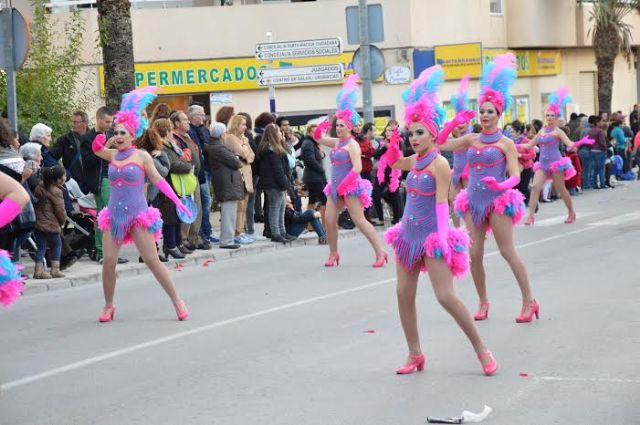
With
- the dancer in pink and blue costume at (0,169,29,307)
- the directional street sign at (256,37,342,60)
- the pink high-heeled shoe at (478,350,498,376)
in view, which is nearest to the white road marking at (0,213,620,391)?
the dancer in pink and blue costume at (0,169,29,307)

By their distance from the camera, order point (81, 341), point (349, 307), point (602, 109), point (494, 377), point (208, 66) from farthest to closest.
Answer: point (602, 109), point (208, 66), point (349, 307), point (81, 341), point (494, 377)

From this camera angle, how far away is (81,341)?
11055mm

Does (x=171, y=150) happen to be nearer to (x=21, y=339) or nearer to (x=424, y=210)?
(x=21, y=339)

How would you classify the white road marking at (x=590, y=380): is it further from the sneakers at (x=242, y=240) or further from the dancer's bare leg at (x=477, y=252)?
the sneakers at (x=242, y=240)

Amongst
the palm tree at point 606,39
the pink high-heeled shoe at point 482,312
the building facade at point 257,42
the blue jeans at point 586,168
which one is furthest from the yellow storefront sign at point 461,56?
the pink high-heeled shoe at point 482,312

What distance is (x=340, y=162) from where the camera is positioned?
15.7 meters

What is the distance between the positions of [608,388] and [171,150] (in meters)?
9.86

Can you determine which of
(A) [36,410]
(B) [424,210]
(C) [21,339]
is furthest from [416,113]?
(C) [21,339]

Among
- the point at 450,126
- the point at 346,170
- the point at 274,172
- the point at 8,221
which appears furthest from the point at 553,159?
the point at 8,221

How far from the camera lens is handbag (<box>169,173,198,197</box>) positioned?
17.2 metres

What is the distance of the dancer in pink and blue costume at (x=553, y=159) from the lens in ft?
70.6

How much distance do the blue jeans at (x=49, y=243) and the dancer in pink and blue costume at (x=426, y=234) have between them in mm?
7225

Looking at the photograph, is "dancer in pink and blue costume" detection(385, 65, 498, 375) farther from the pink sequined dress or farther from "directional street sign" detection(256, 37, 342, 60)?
"directional street sign" detection(256, 37, 342, 60)

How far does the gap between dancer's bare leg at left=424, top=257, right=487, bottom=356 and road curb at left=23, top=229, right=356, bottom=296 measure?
7.24 m
